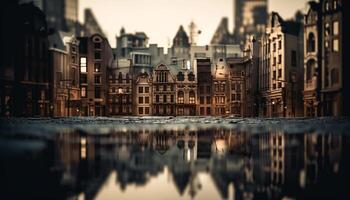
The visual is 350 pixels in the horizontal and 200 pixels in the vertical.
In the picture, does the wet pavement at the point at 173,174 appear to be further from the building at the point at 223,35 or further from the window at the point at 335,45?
the building at the point at 223,35

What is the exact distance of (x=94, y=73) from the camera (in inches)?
3413

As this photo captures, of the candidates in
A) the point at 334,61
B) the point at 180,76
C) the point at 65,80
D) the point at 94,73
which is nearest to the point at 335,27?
the point at 334,61

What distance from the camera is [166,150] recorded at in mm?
13312

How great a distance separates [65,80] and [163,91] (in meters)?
26.6

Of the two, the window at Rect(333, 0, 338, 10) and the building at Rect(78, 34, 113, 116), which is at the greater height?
the window at Rect(333, 0, 338, 10)

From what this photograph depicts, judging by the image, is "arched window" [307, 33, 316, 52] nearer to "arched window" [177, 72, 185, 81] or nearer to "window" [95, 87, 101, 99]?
"arched window" [177, 72, 185, 81]

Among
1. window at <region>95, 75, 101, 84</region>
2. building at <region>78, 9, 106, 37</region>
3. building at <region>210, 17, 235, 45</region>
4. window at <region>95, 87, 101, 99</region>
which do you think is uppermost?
building at <region>78, 9, 106, 37</region>

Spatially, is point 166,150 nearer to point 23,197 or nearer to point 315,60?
point 23,197

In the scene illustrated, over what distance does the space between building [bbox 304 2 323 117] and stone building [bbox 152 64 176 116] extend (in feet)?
130

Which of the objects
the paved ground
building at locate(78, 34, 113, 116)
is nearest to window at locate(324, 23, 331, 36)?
the paved ground

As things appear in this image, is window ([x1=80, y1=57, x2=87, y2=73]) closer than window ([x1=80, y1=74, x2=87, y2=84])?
No

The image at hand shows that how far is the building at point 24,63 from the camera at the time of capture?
5284 cm

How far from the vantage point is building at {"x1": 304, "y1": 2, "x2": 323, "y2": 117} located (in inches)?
2016

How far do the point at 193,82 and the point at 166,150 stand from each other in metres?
78.9
